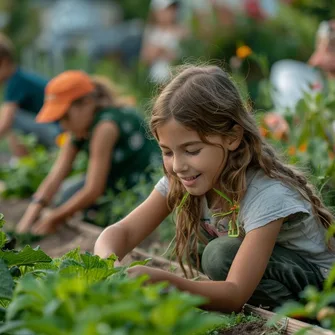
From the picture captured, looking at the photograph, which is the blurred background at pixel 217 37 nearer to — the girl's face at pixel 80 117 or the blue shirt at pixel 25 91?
the girl's face at pixel 80 117

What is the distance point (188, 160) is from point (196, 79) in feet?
0.93

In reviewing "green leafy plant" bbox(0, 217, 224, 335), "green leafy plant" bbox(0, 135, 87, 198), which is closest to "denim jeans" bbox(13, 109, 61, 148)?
"green leafy plant" bbox(0, 135, 87, 198)

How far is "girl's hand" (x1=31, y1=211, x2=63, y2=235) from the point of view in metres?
Answer: 4.77

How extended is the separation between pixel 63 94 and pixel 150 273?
8.79ft

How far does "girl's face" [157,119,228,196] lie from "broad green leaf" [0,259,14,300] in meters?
0.67

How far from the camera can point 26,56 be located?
13344 mm

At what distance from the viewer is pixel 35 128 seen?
7391 mm

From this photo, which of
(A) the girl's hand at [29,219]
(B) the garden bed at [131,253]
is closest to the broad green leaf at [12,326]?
(B) the garden bed at [131,253]

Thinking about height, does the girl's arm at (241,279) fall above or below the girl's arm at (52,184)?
above

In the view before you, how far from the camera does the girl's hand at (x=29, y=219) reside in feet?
16.0

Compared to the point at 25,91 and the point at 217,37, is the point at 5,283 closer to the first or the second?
the point at 25,91

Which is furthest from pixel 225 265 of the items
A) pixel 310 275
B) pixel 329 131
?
pixel 329 131

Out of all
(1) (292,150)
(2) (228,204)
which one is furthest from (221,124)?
(1) (292,150)

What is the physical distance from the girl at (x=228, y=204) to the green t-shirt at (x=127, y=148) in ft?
6.12
